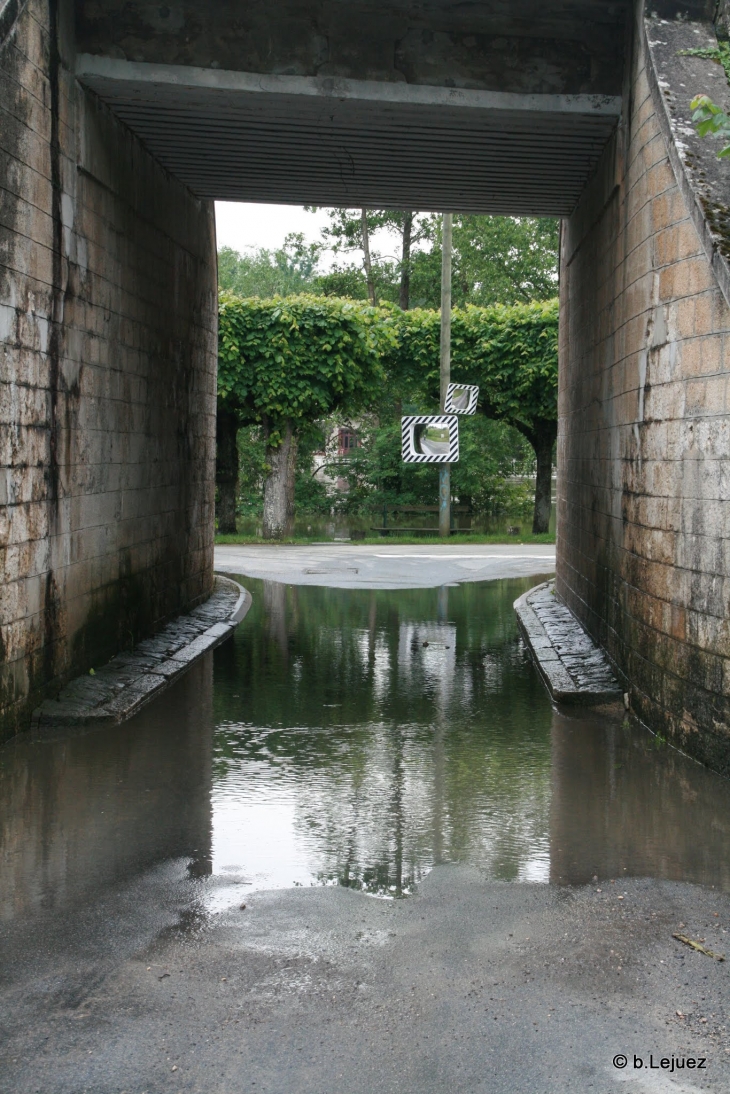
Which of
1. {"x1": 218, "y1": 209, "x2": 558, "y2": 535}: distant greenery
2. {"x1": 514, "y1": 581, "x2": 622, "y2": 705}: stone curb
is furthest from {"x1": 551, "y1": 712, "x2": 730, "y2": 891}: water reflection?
{"x1": 218, "y1": 209, "x2": 558, "y2": 535}: distant greenery

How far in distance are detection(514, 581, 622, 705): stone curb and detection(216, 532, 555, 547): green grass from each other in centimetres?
1213

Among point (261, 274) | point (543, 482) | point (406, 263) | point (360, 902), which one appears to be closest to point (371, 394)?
point (543, 482)

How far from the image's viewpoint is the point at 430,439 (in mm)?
28141

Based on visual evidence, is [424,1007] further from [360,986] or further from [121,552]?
[121,552]

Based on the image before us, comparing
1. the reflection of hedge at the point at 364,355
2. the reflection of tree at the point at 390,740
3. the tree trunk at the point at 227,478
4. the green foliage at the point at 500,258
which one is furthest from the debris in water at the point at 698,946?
the green foliage at the point at 500,258

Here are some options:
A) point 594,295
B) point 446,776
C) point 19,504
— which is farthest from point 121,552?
point 594,295

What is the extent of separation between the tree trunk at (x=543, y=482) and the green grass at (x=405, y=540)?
1.31 ft

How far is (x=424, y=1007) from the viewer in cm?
426

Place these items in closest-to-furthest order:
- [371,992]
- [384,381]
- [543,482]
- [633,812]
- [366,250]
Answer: [371,992] < [633,812] < [543,482] < [384,381] < [366,250]

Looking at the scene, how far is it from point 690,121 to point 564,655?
16.5 feet

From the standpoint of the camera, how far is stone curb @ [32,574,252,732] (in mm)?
8602

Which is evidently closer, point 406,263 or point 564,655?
point 564,655

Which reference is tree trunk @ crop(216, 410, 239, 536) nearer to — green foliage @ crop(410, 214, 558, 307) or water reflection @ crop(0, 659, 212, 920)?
green foliage @ crop(410, 214, 558, 307)

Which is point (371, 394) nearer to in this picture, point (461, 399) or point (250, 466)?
point (461, 399)
